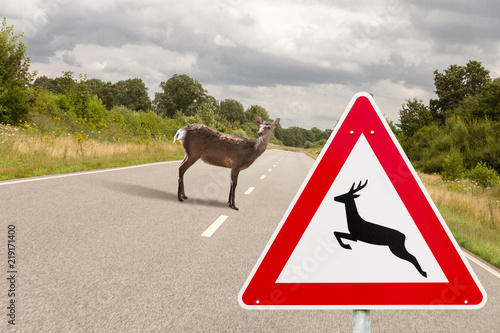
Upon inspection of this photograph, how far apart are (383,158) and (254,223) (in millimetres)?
5094

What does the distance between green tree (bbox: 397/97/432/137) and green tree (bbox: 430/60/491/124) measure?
1.87m

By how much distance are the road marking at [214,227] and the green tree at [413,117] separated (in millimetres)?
62015

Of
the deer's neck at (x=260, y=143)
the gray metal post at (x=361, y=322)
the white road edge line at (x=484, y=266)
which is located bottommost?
the white road edge line at (x=484, y=266)

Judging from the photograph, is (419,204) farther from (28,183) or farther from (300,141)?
(300,141)

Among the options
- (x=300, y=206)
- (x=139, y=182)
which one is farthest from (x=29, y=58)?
(x=300, y=206)

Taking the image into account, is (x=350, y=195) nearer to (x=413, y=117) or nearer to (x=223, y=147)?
(x=223, y=147)

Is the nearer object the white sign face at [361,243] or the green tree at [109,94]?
the white sign face at [361,243]

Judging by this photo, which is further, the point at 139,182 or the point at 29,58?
the point at 29,58

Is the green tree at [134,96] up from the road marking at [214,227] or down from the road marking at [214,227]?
up

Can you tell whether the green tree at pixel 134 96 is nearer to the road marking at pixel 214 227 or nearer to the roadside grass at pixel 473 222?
the roadside grass at pixel 473 222

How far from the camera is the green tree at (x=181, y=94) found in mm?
87125

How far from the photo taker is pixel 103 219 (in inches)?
239

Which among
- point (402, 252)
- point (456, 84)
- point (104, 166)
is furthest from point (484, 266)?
point (456, 84)

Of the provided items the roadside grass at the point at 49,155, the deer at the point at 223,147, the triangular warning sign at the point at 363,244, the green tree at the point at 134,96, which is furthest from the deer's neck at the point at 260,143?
the green tree at the point at 134,96
